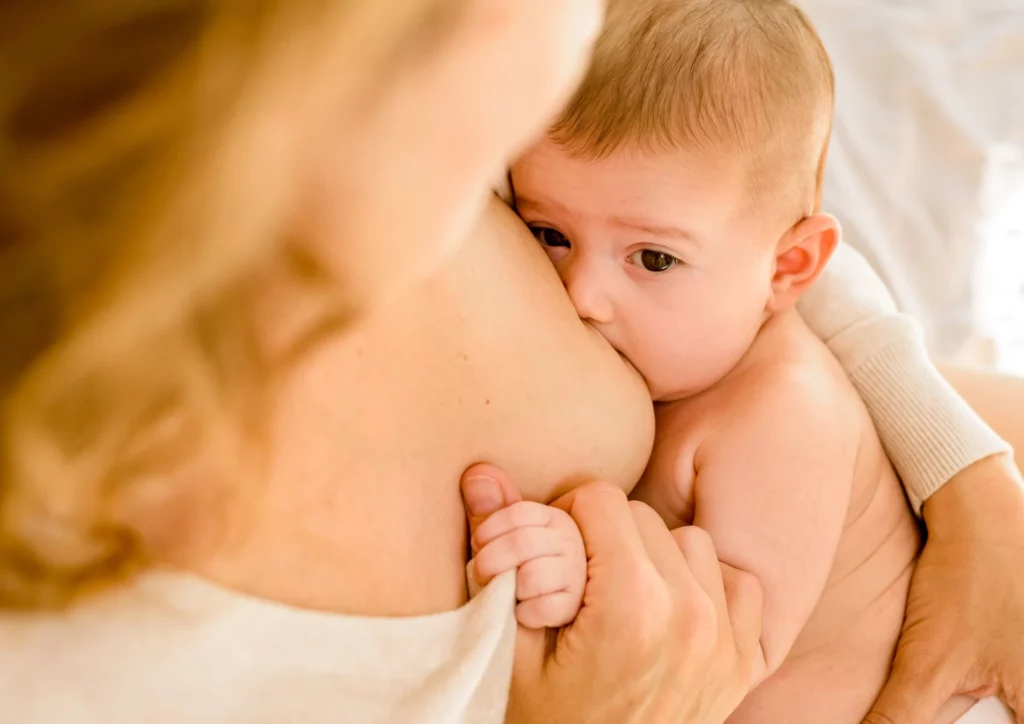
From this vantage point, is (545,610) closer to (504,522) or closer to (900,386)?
(504,522)

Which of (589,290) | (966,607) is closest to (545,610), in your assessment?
(589,290)

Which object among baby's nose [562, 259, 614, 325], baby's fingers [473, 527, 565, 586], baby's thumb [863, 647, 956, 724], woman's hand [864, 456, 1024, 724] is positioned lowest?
baby's thumb [863, 647, 956, 724]

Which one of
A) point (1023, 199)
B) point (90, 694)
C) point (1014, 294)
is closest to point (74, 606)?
point (90, 694)

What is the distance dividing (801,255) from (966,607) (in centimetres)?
44

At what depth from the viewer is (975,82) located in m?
1.66

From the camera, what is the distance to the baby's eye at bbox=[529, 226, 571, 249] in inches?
37.1

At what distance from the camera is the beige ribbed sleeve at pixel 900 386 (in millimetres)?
1073

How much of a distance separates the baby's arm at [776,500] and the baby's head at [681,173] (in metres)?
0.09

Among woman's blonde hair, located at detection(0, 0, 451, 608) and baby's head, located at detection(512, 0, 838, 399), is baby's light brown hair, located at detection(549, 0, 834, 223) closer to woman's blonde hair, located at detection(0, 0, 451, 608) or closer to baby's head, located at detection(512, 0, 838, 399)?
baby's head, located at detection(512, 0, 838, 399)

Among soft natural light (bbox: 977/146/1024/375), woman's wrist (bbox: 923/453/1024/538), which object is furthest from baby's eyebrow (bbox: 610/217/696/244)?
soft natural light (bbox: 977/146/1024/375)

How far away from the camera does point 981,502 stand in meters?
1.05

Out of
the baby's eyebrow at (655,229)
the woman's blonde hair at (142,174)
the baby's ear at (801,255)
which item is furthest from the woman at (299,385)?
the baby's ear at (801,255)

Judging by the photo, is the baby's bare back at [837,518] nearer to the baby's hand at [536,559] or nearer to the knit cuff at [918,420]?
the knit cuff at [918,420]

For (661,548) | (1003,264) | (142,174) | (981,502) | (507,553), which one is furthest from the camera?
(1003,264)
